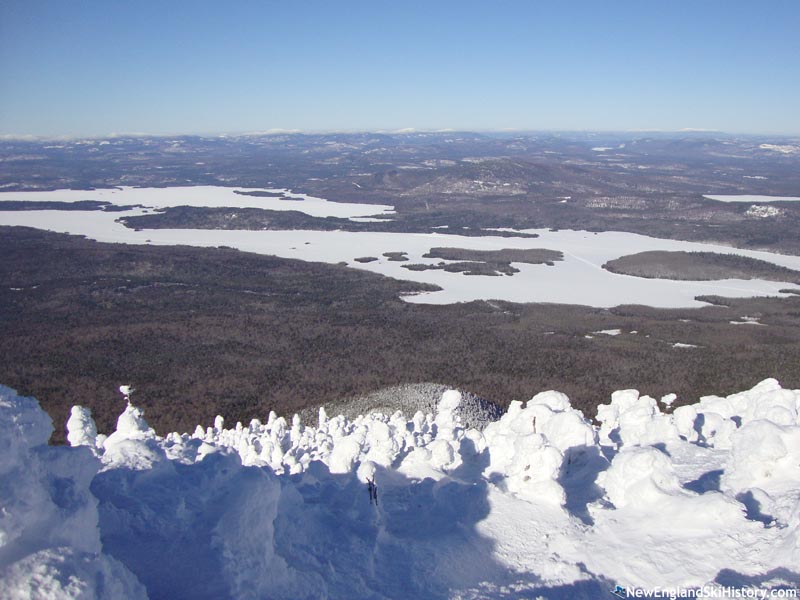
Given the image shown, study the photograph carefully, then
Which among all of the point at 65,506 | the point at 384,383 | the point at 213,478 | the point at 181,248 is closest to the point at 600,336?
the point at 384,383

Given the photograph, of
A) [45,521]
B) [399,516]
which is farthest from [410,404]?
[45,521]

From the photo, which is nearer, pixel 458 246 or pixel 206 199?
pixel 458 246

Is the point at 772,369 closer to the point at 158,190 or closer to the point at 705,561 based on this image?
the point at 705,561

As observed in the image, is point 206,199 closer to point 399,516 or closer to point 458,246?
point 458,246

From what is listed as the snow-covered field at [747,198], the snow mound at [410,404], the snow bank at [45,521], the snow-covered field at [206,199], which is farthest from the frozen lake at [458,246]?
the snow-covered field at [747,198]

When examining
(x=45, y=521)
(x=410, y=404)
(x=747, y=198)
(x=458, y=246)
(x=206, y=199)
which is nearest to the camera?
(x=45, y=521)

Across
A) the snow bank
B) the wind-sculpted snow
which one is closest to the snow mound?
the wind-sculpted snow

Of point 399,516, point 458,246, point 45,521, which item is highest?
point 45,521
